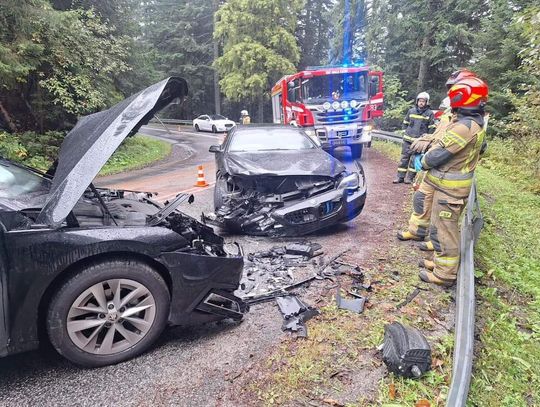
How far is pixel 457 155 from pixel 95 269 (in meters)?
3.23

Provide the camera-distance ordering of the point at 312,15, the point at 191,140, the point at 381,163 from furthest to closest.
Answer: the point at 312,15, the point at 191,140, the point at 381,163

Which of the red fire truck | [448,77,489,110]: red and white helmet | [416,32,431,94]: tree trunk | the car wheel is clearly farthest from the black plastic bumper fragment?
[416,32,431,94]: tree trunk

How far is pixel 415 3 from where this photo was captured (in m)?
20.6

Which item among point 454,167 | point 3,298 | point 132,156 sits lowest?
point 132,156

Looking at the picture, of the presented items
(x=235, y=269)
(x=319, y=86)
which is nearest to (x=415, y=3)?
(x=319, y=86)

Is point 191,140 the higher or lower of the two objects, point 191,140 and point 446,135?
the lower

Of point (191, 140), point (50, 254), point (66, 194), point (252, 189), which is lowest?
point (191, 140)

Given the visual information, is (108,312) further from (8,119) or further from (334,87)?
(8,119)

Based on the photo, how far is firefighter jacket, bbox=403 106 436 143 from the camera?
735 cm

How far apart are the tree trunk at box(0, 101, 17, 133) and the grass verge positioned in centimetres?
280

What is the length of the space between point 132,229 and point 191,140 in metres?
20.8

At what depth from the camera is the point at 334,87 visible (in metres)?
11.7

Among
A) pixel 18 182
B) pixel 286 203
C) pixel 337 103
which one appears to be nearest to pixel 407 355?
pixel 286 203

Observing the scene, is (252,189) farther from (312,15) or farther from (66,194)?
(312,15)
